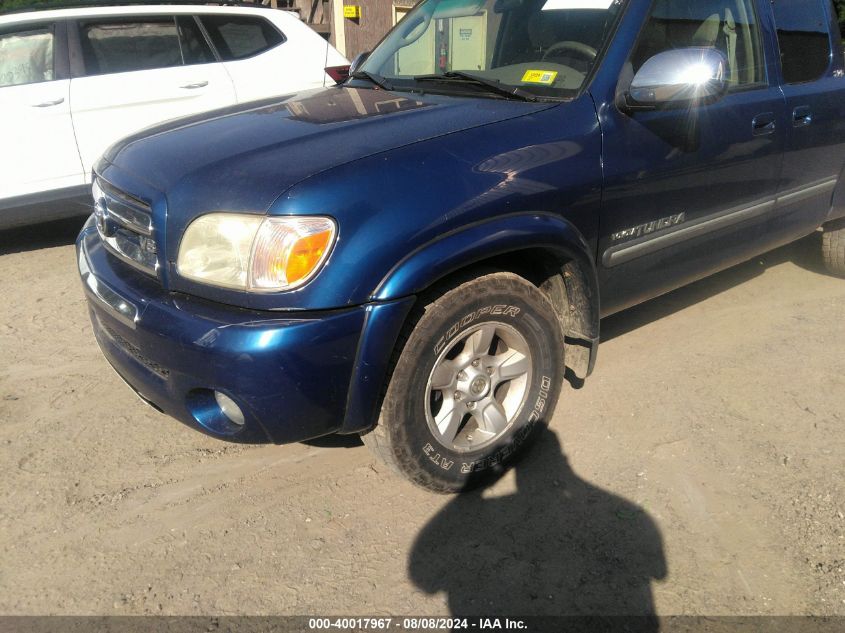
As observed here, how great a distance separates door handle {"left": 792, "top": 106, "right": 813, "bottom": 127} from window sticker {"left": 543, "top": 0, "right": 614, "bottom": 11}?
1220 mm

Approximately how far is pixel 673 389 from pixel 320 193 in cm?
216

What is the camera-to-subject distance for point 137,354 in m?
2.46

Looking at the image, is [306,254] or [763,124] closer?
[306,254]

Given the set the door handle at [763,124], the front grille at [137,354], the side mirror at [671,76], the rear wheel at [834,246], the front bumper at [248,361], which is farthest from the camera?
the rear wheel at [834,246]

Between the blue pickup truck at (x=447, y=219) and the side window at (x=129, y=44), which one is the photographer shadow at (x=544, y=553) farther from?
the side window at (x=129, y=44)

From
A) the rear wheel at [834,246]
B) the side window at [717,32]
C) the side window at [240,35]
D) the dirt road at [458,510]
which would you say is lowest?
the dirt road at [458,510]

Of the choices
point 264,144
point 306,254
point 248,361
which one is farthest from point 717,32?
point 248,361

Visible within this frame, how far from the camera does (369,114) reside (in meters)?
2.70

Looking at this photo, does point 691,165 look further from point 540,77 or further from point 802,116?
point 802,116

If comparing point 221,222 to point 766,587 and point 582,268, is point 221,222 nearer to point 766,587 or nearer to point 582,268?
point 582,268

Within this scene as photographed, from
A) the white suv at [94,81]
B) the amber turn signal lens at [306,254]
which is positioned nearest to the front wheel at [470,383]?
the amber turn signal lens at [306,254]

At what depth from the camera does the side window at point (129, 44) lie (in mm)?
5301

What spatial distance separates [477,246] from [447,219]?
0.14 m

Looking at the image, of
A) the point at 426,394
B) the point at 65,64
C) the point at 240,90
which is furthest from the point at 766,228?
the point at 65,64
